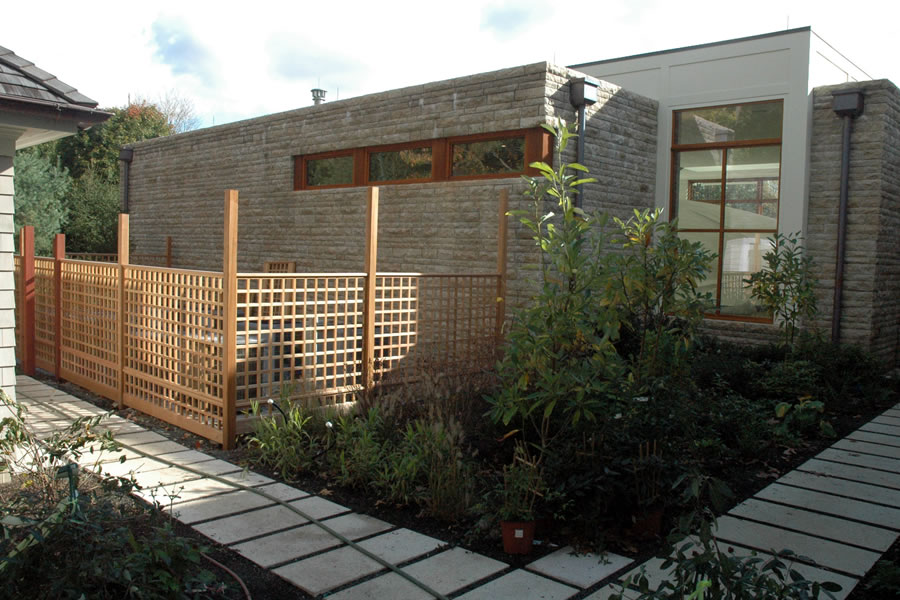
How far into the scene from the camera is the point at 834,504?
4.26 meters

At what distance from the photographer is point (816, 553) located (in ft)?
11.5

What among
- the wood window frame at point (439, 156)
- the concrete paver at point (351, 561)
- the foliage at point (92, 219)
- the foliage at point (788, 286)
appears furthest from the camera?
the foliage at point (92, 219)

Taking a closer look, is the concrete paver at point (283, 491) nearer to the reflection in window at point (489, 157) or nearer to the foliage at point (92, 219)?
the reflection in window at point (489, 157)

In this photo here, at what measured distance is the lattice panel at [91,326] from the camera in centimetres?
673

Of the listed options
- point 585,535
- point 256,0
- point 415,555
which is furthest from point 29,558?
point 256,0

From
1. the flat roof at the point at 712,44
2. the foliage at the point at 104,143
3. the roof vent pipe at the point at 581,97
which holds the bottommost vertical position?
the roof vent pipe at the point at 581,97

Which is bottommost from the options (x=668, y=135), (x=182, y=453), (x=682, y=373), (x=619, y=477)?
(x=182, y=453)

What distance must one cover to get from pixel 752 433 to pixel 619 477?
2.07m

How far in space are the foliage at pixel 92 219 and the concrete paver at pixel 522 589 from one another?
1647 centimetres

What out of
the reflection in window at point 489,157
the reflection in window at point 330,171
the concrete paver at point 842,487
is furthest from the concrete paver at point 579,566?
the reflection in window at point 330,171

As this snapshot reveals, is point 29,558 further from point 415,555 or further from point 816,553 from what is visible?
point 816,553

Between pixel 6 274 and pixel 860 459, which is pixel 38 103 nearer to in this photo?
pixel 6 274

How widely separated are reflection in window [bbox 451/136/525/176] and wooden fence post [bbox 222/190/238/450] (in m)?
3.76

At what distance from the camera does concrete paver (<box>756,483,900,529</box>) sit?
4035 mm
